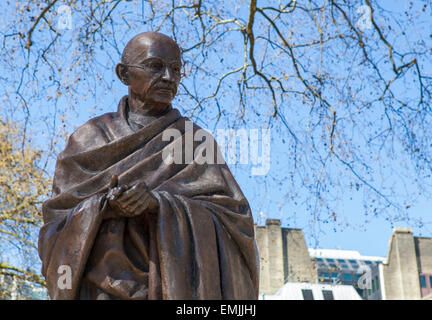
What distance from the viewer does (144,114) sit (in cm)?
406

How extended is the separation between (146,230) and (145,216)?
0.26 feet

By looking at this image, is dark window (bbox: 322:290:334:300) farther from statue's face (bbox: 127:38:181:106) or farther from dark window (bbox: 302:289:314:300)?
statue's face (bbox: 127:38:181:106)

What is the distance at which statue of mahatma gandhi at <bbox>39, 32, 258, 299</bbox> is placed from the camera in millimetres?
3330

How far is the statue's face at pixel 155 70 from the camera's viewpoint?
394 cm

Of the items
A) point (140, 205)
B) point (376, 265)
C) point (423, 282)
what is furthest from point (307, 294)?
point (140, 205)

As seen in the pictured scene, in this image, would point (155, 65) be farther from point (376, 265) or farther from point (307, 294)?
point (376, 265)

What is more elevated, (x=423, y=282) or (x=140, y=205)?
(x=423, y=282)

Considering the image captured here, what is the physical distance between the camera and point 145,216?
350cm

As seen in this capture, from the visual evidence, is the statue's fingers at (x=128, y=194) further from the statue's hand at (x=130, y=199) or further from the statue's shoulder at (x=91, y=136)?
the statue's shoulder at (x=91, y=136)

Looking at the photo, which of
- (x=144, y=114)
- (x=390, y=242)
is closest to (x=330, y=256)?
(x=390, y=242)

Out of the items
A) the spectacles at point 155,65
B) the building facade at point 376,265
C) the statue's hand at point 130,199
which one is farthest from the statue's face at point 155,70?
the building facade at point 376,265

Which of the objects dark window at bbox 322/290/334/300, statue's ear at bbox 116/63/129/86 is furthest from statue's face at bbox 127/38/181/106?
dark window at bbox 322/290/334/300
